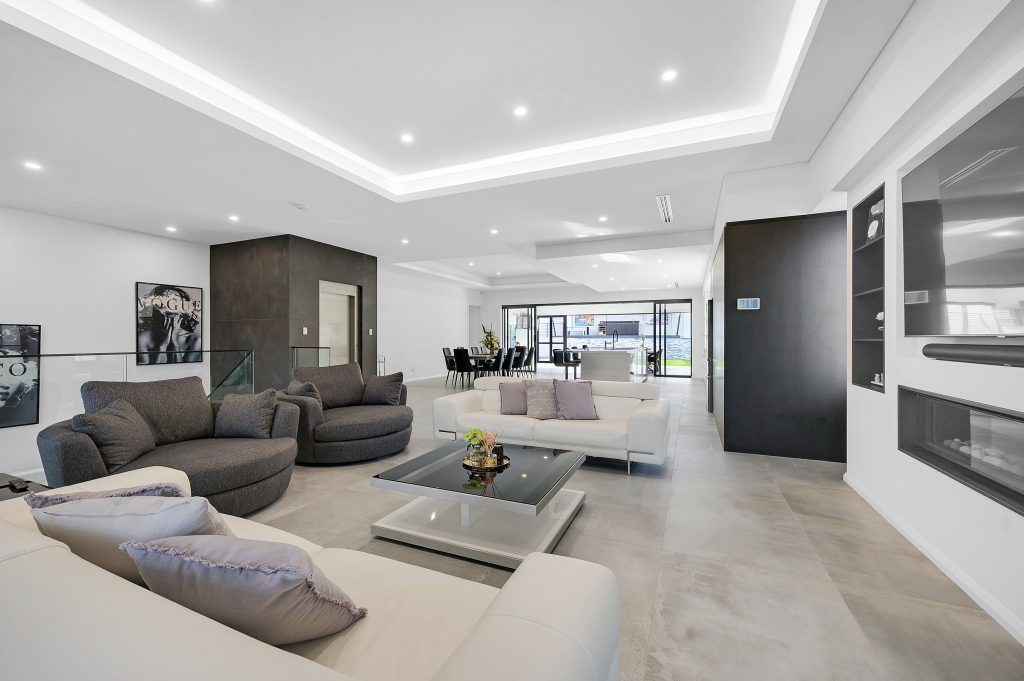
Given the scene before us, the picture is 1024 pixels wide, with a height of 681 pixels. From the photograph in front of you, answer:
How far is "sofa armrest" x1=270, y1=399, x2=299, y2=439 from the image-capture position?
129 inches

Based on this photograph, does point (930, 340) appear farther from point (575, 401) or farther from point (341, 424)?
point (341, 424)

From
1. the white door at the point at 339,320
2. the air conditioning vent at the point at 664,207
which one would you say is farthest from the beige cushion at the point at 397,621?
the white door at the point at 339,320

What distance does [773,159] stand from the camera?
12.8 ft

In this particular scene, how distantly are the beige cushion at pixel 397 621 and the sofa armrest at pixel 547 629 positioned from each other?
0.14ft

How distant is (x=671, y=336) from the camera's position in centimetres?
1303

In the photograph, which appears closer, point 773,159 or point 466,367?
point 773,159

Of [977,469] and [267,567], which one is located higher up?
[267,567]

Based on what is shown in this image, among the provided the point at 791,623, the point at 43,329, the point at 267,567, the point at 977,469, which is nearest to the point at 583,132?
the point at 977,469

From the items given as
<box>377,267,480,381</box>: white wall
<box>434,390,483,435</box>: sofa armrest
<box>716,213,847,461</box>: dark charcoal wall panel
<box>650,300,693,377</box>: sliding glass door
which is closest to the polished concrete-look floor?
<box>716,213,847,461</box>: dark charcoal wall panel

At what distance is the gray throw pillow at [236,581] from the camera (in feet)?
2.92

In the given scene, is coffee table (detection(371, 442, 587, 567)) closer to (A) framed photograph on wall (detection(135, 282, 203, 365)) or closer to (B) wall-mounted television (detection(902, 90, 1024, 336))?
(B) wall-mounted television (detection(902, 90, 1024, 336))

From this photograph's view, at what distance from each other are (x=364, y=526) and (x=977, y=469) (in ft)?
10.6

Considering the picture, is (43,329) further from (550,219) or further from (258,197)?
(550,219)

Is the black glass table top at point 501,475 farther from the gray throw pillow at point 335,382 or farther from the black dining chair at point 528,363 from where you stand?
the black dining chair at point 528,363
